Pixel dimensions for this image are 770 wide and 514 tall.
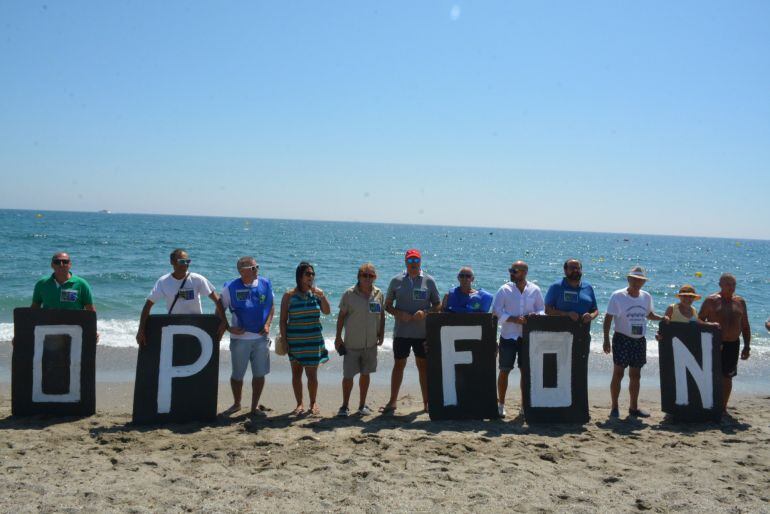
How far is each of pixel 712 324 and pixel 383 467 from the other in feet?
13.9

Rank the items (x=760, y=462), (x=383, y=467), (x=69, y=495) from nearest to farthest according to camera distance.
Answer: (x=69, y=495) < (x=383, y=467) < (x=760, y=462)

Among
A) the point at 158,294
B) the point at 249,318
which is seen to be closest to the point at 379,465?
the point at 249,318

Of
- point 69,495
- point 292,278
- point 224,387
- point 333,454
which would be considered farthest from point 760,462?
point 292,278

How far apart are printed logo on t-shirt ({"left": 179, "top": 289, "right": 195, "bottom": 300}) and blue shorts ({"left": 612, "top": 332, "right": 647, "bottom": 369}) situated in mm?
4739

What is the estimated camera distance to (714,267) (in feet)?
177

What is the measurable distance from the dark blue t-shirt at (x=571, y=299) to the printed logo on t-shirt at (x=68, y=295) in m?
5.16

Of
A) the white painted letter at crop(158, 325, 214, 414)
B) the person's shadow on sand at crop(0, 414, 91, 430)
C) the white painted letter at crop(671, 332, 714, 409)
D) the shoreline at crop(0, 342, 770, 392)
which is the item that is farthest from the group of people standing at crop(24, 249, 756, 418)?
the shoreline at crop(0, 342, 770, 392)

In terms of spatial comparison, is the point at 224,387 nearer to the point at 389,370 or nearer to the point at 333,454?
the point at 389,370

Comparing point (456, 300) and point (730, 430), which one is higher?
point (456, 300)

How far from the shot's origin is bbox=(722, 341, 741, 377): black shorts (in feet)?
21.9

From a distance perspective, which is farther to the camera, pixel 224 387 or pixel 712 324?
pixel 224 387

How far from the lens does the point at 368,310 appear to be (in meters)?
6.29

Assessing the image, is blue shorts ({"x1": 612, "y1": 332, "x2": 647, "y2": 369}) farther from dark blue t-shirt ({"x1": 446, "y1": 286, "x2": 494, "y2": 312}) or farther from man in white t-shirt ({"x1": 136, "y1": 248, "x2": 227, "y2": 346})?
man in white t-shirt ({"x1": 136, "y1": 248, "x2": 227, "y2": 346})

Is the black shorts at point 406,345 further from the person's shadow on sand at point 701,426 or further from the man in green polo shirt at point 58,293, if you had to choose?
the man in green polo shirt at point 58,293
